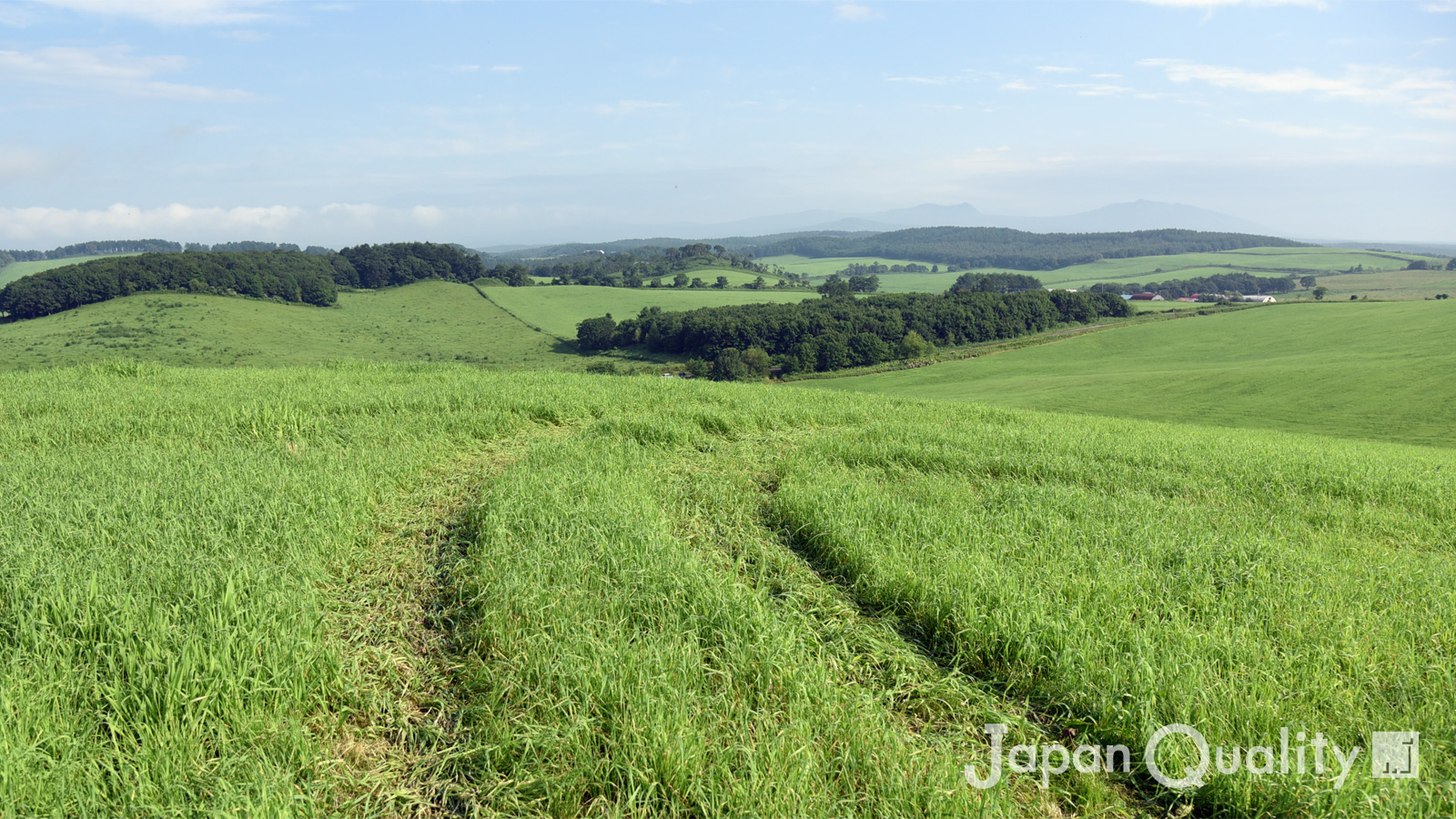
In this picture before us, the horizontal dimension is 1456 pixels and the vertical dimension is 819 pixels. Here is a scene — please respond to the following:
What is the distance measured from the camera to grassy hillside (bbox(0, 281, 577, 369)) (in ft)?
223

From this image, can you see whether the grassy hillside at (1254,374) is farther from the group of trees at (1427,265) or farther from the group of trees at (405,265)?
the group of trees at (1427,265)

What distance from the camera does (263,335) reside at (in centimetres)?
8006

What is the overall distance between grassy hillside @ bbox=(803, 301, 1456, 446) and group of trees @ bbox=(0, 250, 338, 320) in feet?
286

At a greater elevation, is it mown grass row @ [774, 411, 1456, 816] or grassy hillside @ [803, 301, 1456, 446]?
mown grass row @ [774, 411, 1456, 816]

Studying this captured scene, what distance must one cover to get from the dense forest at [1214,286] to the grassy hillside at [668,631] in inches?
5506

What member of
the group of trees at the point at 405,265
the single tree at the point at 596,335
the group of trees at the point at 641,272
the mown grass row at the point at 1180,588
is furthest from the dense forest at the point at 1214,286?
the mown grass row at the point at 1180,588

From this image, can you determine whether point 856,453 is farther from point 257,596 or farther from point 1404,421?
point 1404,421

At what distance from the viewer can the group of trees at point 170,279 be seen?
83812 millimetres

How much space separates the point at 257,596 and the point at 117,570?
3.68 feet

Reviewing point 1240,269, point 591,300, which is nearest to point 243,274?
point 591,300

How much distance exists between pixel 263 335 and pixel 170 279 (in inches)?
1085

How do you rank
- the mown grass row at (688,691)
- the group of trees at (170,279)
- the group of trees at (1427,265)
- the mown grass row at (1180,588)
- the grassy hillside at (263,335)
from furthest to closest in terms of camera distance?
the group of trees at (1427,265)
the group of trees at (170,279)
the grassy hillside at (263,335)
the mown grass row at (1180,588)
the mown grass row at (688,691)

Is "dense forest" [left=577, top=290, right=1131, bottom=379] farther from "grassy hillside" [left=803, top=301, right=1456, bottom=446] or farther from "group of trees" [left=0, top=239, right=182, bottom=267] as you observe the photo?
"group of trees" [left=0, top=239, right=182, bottom=267]

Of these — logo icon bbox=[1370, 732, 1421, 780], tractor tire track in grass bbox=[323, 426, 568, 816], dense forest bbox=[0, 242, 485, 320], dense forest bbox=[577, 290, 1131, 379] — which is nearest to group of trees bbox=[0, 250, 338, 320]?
dense forest bbox=[0, 242, 485, 320]
